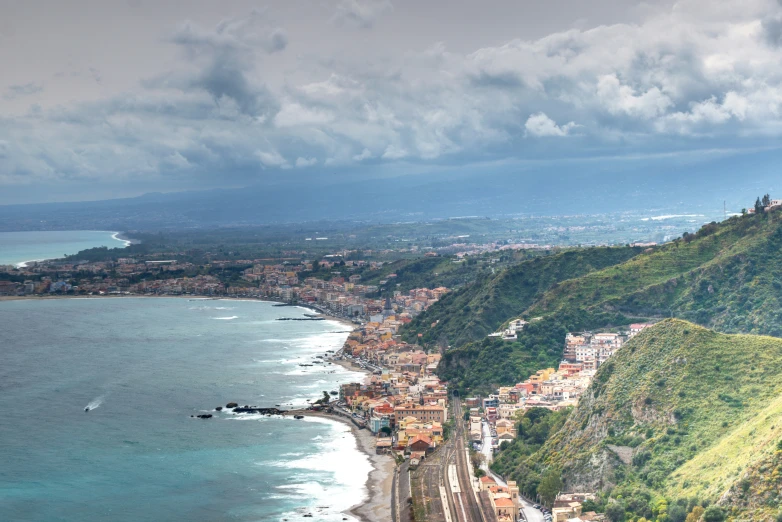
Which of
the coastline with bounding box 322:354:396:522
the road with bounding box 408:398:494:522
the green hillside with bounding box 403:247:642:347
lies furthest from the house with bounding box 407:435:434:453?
the green hillside with bounding box 403:247:642:347

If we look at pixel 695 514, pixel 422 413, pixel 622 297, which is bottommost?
pixel 422 413

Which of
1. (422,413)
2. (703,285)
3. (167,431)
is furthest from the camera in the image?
(703,285)

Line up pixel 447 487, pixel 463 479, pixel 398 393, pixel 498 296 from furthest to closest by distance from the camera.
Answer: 1. pixel 498 296
2. pixel 398 393
3. pixel 463 479
4. pixel 447 487

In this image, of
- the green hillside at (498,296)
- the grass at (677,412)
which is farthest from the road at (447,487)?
the green hillside at (498,296)

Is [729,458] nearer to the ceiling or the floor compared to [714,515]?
nearer to the ceiling

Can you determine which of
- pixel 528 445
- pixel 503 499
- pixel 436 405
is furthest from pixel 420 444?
pixel 503 499

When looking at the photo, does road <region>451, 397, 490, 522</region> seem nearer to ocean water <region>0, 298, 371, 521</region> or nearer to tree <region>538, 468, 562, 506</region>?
tree <region>538, 468, 562, 506</region>

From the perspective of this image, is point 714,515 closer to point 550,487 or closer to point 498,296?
point 550,487

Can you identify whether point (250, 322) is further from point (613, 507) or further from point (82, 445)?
point (613, 507)
